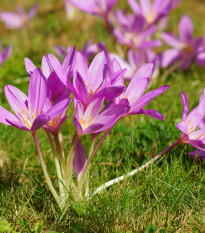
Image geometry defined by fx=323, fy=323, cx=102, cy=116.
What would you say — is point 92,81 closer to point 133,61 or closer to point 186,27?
point 133,61

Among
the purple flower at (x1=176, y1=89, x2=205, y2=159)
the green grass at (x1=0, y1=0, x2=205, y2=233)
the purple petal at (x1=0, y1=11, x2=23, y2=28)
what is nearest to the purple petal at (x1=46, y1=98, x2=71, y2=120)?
the green grass at (x1=0, y1=0, x2=205, y2=233)

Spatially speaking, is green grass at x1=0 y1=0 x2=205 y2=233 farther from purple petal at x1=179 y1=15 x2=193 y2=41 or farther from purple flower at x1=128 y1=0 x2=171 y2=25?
purple flower at x1=128 y1=0 x2=171 y2=25

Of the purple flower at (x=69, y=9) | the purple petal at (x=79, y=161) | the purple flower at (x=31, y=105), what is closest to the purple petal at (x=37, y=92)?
the purple flower at (x=31, y=105)

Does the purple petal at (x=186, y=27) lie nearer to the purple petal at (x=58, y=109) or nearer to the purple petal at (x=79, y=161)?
the purple petal at (x=79, y=161)

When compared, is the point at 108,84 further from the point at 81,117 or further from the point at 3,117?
the point at 3,117

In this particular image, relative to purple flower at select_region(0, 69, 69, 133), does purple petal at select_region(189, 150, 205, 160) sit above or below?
below

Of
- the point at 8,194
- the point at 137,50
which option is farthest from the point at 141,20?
the point at 8,194
